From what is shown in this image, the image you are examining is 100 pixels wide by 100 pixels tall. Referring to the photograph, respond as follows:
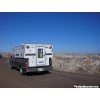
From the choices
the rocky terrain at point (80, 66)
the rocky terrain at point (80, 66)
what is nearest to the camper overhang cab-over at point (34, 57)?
the rocky terrain at point (80, 66)

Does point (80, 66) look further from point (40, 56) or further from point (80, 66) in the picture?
point (40, 56)

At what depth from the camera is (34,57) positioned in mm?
14461

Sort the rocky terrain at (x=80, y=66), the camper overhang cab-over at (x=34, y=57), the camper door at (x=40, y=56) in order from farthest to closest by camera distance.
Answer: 1. the rocky terrain at (x=80, y=66)
2. the camper door at (x=40, y=56)
3. the camper overhang cab-over at (x=34, y=57)

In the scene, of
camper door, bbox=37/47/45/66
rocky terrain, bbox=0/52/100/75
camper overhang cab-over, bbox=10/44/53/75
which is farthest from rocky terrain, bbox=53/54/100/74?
camper door, bbox=37/47/45/66

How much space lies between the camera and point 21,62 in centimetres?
1524

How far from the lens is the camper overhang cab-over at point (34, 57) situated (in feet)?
46.7

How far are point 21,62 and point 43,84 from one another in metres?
4.46

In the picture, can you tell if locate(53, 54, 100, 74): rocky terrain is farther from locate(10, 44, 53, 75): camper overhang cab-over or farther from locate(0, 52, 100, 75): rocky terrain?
locate(10, 44, 53, 75): camper overhang cab-over

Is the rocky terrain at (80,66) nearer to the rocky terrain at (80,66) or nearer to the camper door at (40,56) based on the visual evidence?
the rocky terrain at (80,66)

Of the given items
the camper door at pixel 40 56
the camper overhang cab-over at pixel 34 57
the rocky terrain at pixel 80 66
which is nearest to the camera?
the camper overhang cab-over at pixel 34 57

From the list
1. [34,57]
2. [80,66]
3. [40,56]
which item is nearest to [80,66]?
[80,66]
